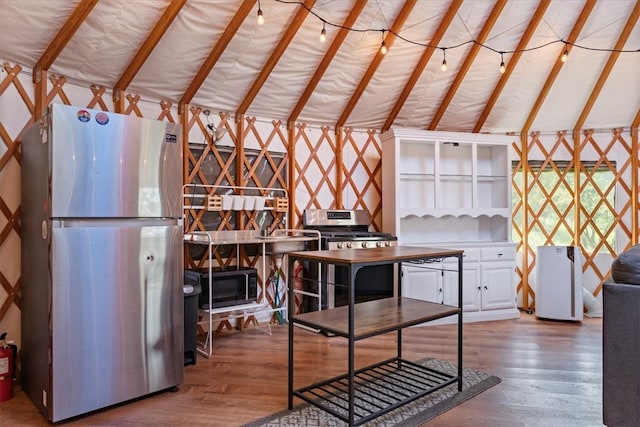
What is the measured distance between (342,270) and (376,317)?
5.33 ft

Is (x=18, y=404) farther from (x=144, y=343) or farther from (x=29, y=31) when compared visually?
(x=29, y=31)

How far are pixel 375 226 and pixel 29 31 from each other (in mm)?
3580

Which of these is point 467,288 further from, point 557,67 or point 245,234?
point 557,67

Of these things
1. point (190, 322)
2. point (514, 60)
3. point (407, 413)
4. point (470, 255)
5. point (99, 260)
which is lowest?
point (407, 413)

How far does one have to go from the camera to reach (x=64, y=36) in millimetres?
2742

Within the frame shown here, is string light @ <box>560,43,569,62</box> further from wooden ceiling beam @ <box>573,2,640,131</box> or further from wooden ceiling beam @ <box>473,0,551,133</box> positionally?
wooden ceiling beam @ <box>573,2,640,131</box>

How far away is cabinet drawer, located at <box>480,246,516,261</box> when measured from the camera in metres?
4.31

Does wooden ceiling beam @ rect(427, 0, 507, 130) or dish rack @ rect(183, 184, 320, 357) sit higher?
wooden ceiling beam @ rect(427, 0, 507, 130)

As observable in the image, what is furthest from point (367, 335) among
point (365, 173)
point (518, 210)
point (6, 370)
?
point (518, 210)

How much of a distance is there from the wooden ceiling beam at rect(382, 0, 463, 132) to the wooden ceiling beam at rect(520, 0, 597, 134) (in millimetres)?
1216

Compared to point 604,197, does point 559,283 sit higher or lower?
lower

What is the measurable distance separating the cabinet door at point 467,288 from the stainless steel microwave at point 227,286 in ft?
6.59

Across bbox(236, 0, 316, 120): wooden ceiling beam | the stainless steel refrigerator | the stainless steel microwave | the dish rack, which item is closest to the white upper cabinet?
the dish rack

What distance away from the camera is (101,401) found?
7.30 ft
